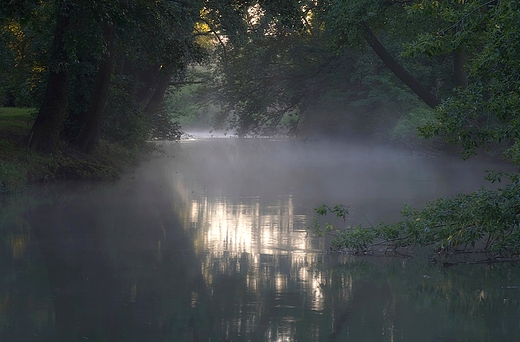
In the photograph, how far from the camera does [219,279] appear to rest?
927 centimetres

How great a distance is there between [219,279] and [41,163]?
41.2 feet

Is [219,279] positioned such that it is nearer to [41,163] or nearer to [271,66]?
[41,163]

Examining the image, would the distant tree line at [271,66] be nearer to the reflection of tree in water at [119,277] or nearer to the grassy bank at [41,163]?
the grassy bank at [41,163]

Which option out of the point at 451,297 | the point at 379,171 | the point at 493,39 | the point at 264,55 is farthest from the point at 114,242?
the point at 264,55

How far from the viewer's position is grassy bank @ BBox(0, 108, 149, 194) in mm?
18727

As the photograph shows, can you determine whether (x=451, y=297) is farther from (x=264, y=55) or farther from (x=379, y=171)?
(x=264, y=55)

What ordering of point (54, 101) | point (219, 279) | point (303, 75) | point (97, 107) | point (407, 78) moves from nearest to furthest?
1. point (219, 279)
2. point (54, 101)
3. point (97, 107)
4. point (407, 78)
5. point (303, 75)

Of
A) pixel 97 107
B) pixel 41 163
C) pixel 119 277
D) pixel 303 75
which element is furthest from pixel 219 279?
pixel 303 75

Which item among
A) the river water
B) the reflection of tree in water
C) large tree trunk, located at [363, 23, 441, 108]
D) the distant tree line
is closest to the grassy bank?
the distant tree line

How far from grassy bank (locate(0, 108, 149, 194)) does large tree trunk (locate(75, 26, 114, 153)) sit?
47 centimetres

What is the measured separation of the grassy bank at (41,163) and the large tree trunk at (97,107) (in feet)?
1.54

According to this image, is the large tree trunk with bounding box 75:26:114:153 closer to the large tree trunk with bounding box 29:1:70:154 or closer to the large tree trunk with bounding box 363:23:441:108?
the large tree trunk with bounding box 29:1:70:154

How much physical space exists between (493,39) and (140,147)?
20.3m

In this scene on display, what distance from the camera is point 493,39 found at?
9680 mm
